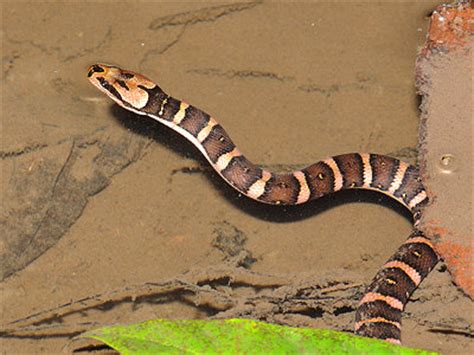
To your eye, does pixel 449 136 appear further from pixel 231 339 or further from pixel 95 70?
pixel 95 70

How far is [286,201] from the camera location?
7020 mm

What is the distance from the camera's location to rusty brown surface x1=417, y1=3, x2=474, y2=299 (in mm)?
5598

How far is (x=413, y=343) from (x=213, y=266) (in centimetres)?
215

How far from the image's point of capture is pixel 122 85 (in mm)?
7125

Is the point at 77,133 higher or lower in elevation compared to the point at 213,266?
higher

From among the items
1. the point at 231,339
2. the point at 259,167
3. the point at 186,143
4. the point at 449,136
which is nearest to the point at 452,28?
the point at 449,136

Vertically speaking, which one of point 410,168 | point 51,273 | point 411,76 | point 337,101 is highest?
point 411,76

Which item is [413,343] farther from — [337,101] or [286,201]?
[337,101]

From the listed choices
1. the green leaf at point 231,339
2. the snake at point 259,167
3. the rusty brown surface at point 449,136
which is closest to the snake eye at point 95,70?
the snake at point 259,167

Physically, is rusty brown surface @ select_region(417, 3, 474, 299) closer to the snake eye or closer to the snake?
the snake

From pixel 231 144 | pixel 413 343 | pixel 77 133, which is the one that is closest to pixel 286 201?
pixel 231 144

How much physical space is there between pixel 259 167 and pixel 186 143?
955mm

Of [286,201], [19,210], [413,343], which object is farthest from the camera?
[286,201]

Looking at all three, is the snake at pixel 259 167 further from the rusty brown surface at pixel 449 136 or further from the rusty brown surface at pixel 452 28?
the rusty brown surface at pixel 452 28
